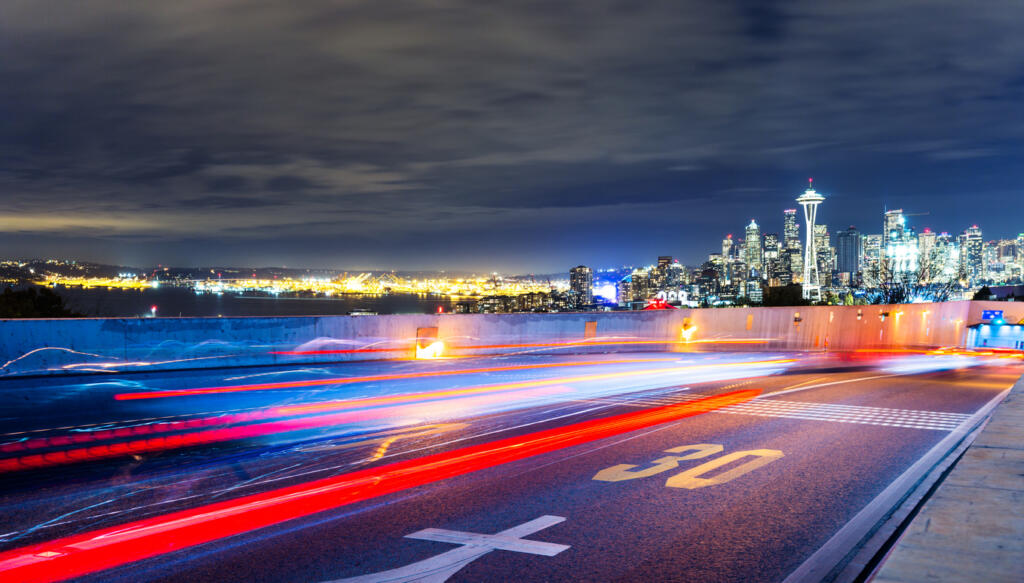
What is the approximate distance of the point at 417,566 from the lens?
210 inches

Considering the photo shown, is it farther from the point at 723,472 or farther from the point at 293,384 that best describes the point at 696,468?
the point at 293,384

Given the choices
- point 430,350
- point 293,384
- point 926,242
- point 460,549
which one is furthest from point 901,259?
point 460,549

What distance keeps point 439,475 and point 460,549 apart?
2414 millimetres

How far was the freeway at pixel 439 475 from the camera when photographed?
5543mm

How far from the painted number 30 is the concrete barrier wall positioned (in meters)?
11.6

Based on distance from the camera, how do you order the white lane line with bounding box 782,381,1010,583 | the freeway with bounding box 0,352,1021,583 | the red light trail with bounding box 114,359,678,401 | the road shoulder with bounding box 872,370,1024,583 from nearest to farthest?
the road shoulder with bounding box 872,370,1024,583, the white lane line with bounding box 782,381,1010,583, the freeway with bounding box 0,352,1021,583, the red light trail with bounding box 114,359,678,401

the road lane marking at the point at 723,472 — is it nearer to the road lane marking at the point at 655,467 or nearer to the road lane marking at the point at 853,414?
the road lane marking at the point at 655,467

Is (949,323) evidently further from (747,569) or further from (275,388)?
(747,569)

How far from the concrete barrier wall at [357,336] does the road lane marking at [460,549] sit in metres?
12.6

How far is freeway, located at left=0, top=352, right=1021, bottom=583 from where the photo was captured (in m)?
5.54

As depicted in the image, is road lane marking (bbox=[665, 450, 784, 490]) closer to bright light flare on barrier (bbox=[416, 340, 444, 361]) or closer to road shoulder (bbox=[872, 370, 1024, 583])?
road shoulder (bbox=[872, 370, 1024, 583])

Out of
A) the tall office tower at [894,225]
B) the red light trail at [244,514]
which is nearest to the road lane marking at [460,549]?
the red light trail at [244,514]

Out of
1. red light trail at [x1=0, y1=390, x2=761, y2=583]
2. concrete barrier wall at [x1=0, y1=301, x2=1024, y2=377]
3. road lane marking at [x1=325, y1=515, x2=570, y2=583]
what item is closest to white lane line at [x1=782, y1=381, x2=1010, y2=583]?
road lane marking at [x1=325, y1=515, x2=570, y2=583]

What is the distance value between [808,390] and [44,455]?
13928mm
